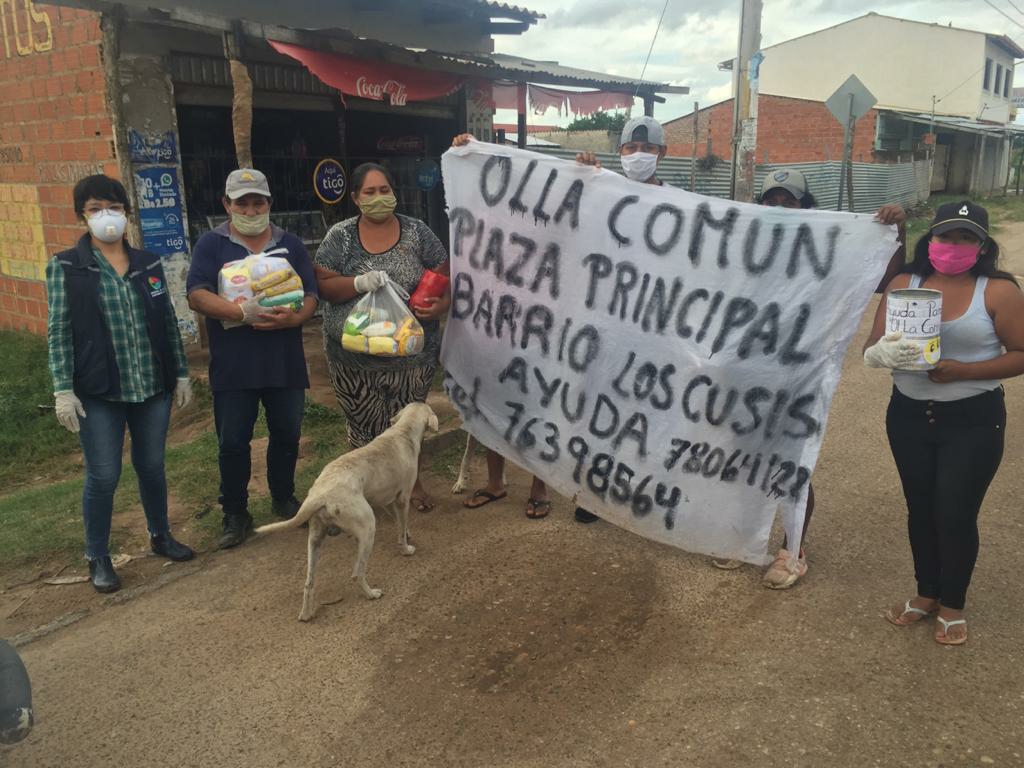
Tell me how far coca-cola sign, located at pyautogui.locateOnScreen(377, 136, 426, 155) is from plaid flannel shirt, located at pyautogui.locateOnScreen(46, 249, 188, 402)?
7.90m

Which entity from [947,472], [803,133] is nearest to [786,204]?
[947,472]

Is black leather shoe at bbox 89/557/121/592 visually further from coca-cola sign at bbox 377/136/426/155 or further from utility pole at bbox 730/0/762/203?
coca-cola sign at bbox 377/136/426/155

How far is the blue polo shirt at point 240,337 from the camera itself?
156 inches

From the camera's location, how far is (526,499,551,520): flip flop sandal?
4.62m

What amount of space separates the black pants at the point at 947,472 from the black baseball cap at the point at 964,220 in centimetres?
65

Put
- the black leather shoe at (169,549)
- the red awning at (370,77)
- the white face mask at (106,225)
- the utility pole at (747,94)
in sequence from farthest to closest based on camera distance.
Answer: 1. the utility pole at (747,94)
2. the red awning at (370,77)
3. the black leather shoe at (169,549)
4. the white face mask at (106,225)

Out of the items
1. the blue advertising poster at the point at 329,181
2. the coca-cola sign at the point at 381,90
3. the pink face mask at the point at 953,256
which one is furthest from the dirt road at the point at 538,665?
the blue advertising poster at the point at 329,181

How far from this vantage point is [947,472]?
10.3ft

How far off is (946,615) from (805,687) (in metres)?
0.76

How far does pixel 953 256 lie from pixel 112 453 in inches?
150

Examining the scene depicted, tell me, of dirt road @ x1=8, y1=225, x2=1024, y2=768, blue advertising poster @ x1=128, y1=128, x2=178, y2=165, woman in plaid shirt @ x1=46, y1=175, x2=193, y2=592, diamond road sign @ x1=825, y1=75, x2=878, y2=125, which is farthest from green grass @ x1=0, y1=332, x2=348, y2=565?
diamond road sign @ x1=825, y1=75, x2=878, y2=125

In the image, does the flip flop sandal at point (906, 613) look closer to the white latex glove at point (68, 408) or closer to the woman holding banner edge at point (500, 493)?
the woman holding banner edge at point (500, 493)

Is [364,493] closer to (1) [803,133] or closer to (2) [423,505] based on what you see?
(2) [423,505]

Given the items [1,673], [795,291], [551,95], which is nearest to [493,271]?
[795,291]
